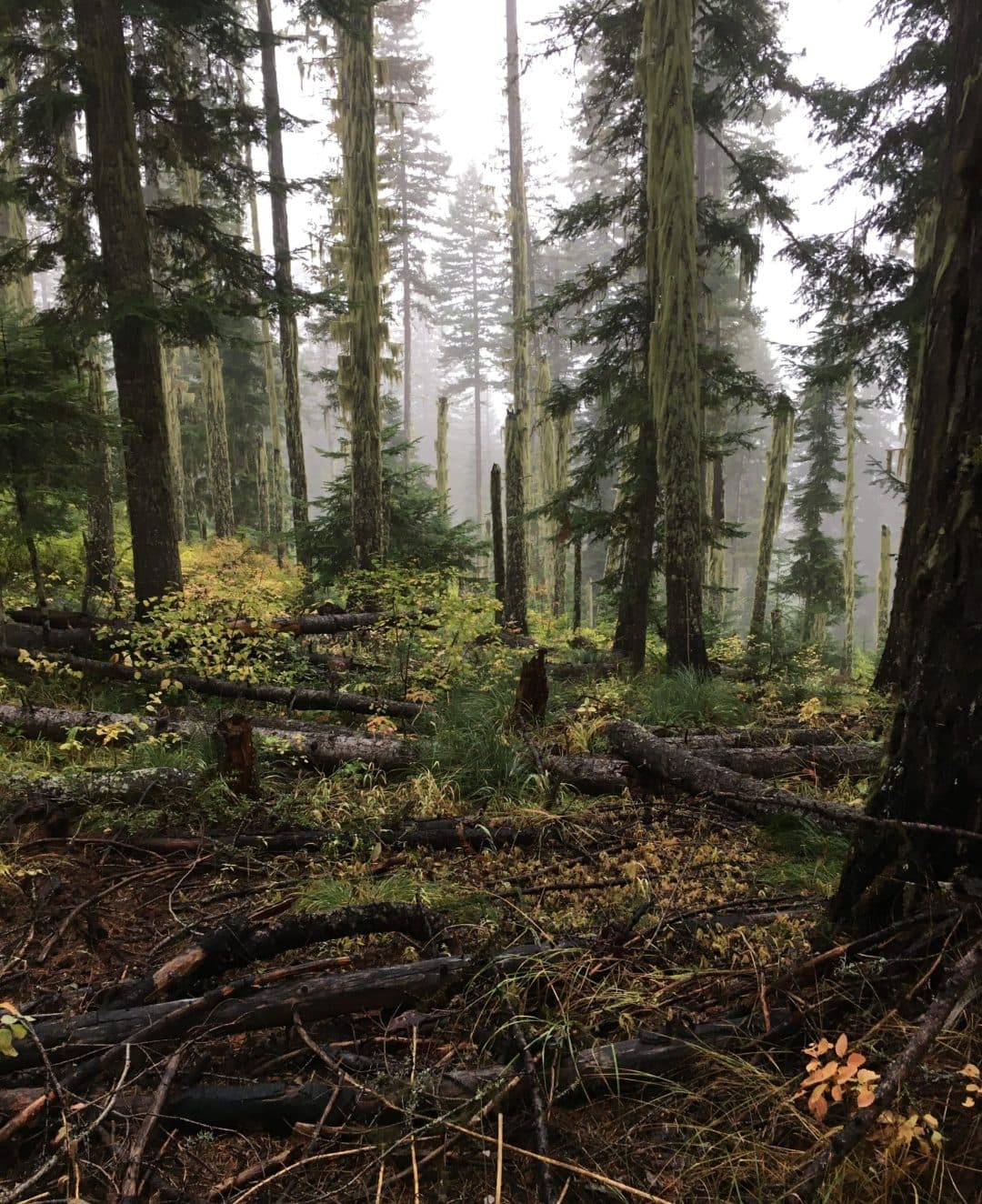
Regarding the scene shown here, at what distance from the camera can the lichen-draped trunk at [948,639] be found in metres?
2.24

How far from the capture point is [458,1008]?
2.54 m

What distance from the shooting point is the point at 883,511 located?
193ft

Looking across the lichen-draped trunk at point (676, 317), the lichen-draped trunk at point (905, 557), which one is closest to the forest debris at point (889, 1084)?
the lichen-draped trunk at point (905, 557)

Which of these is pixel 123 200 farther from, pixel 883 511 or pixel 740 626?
pixel 883 511

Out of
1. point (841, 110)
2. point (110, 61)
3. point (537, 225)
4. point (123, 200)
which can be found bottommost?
point (123, 200)

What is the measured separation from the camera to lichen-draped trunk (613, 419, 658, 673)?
10531 millimetres

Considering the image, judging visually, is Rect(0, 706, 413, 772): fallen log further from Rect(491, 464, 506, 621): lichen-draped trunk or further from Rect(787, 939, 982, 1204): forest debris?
Rect(491, 464, 506, 621): lichen-draped trunk

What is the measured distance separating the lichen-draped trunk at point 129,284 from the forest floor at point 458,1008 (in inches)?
159

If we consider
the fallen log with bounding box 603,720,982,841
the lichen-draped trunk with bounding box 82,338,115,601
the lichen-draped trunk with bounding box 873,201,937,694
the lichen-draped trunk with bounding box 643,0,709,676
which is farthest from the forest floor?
the lichen-draped trunk with bounding box 643,0,709,676

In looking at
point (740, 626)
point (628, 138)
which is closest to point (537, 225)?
point (740, 626)

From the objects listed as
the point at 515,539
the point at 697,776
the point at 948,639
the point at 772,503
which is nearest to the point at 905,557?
the point at 697,776

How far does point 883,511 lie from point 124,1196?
223 feet

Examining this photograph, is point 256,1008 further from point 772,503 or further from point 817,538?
point 817,538

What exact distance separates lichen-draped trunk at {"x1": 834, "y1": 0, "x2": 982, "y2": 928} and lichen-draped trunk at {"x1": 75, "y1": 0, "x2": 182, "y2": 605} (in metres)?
7.45
